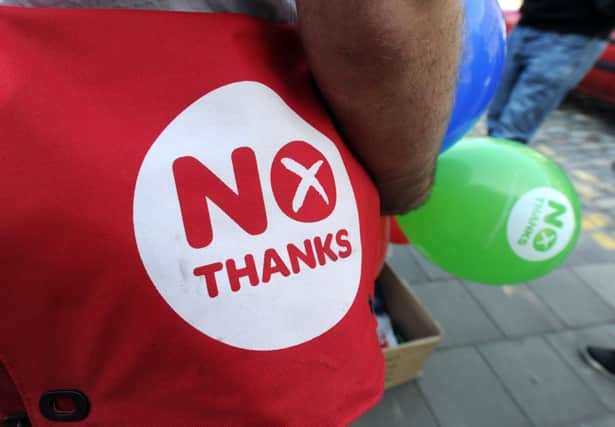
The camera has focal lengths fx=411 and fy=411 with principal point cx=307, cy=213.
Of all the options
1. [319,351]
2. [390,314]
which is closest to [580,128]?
[390,314]

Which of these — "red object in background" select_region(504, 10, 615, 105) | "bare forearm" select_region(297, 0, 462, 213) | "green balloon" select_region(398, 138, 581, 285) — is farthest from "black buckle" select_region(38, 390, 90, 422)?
"red object in background" select_region(504, 10, 615, 105)

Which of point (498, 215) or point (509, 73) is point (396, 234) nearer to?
point (498, 215)

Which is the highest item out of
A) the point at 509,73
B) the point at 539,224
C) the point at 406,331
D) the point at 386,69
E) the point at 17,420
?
the point at 386,69

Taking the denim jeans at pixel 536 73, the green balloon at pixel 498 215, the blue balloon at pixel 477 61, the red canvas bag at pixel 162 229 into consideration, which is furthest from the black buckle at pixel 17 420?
the denim jeans at pixel 536 73

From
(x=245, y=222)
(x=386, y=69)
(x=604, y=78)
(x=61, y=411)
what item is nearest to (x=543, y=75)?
(x=386, y=69)

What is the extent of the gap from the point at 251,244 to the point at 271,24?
0.33 metres

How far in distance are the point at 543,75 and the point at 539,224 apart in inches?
35.5

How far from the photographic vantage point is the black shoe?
1658 mm

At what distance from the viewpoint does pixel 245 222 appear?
503 mm

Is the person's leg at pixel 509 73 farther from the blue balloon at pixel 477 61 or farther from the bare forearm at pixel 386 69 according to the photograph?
the bare forearm at pixel 386 69

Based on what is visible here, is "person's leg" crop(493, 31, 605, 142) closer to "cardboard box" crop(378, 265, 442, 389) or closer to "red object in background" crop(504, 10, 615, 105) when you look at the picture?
"cardboard box" crop(378, 265, 442, 389)

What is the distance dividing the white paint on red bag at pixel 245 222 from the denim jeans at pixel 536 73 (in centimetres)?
158

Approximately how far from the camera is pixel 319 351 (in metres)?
0.55

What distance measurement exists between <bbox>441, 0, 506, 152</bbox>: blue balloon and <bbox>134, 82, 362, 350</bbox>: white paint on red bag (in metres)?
0.36
